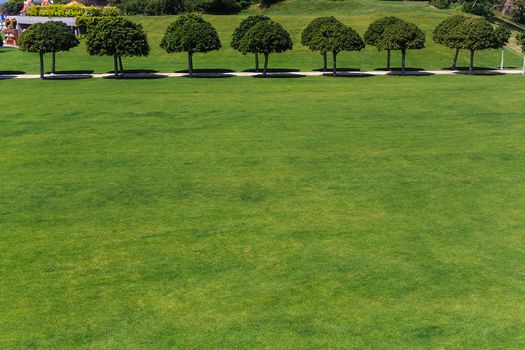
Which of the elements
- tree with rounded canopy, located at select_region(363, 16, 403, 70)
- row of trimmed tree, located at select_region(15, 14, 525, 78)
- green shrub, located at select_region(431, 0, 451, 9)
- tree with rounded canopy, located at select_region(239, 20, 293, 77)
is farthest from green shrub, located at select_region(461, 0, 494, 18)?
tree with rounded canopy, located at select_region(239, 20, 293, 77)

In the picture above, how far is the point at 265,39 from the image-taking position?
224 ft

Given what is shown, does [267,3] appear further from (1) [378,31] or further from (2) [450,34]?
(2) [450,34]

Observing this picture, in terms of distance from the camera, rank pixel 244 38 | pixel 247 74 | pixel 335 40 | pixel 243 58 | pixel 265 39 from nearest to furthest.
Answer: pixel 265 39 < pixel 335 40 < pixel 244 38 < pixel 247 74 < pixel 243 58

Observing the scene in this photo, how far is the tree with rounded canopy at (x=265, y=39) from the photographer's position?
225 feet

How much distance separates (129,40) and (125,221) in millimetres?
45735

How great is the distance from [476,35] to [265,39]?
24.5 meters

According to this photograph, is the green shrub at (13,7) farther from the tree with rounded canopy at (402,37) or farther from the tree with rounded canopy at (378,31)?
the tree with rounded canopy at (402,37)

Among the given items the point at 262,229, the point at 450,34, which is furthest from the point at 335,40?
the point at 262,229

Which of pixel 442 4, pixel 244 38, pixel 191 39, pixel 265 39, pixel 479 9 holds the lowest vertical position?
pixel 265 39

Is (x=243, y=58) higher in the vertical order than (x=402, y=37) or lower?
lower

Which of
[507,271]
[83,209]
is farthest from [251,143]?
[507,271]

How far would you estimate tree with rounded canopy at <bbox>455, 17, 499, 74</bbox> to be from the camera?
233ft

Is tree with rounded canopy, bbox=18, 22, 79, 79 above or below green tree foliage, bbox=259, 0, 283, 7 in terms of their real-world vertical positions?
below

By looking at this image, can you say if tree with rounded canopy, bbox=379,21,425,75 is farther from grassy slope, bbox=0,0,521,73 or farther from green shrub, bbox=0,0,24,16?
green shrub, bbox=0,0,24,16
